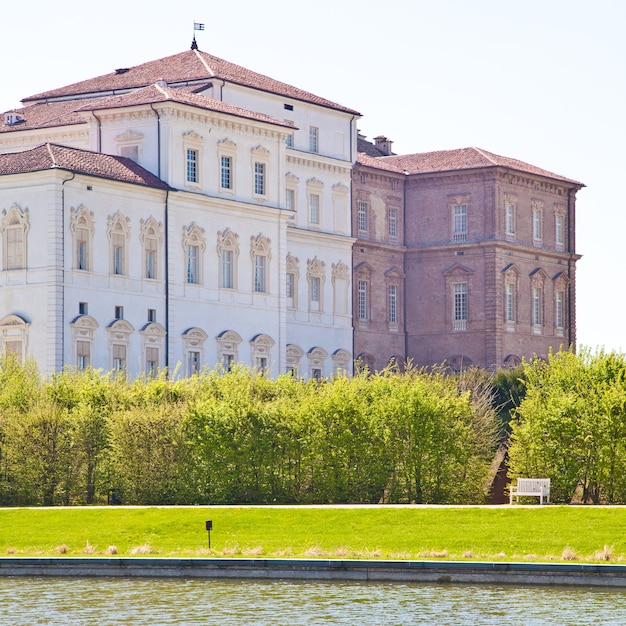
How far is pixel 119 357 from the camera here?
7469 cm

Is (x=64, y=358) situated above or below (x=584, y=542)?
above

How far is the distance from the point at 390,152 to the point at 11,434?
200 feet

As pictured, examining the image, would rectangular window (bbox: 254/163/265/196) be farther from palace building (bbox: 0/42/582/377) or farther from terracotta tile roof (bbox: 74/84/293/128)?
terracotta tile roof (bbox: 74/84/293/128)

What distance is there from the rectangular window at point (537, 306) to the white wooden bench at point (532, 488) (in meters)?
55.3

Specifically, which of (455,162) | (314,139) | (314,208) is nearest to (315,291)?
(314,208)

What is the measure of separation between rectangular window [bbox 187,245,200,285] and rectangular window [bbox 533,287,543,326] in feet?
101

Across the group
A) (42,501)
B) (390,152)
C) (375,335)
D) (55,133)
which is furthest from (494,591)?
(390,152)

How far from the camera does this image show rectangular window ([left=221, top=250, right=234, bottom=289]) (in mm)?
81188

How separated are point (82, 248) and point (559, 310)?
41.0 metres

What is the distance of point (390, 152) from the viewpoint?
112625mm

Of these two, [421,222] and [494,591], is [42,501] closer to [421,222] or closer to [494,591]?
[494,591]

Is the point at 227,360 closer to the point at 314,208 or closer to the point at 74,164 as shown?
the point at 74,164

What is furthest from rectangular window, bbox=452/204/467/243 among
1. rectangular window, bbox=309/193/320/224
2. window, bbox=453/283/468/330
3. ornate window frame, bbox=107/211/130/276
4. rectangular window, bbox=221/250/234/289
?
ornate window frame, bbox=107/211/130/276

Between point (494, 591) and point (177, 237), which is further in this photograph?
point (177, 237)
